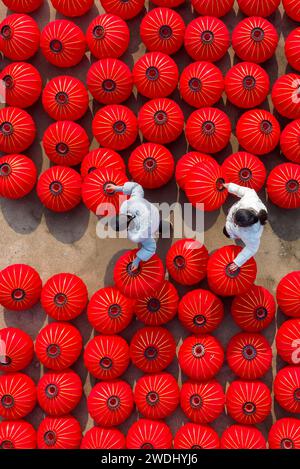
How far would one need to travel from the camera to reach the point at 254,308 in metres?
7.71

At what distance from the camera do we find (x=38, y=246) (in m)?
8.73

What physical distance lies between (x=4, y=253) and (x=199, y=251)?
3.76 metres

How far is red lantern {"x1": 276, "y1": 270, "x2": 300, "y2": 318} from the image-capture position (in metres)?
7.67

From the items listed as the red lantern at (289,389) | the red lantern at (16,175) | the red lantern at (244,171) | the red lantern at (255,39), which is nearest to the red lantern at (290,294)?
the red lantern at (289,389)

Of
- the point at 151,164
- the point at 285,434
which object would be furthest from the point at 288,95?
the point at 285,434

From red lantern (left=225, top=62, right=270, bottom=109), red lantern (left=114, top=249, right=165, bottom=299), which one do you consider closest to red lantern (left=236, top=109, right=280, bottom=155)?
red lantern (left=225, top=62, right=270, bottom=109)

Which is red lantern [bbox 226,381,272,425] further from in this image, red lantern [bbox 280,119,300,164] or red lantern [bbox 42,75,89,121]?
red lantern [bbox 42,75,89,121]

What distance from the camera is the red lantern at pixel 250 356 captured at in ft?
25.2

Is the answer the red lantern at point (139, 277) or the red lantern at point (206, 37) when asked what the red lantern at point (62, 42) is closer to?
the red lantern at point (206, 37)

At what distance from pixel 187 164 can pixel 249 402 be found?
414 cm

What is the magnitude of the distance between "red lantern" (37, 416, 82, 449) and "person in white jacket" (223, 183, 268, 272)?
154 inches

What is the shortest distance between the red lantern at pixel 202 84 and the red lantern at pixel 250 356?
420cm

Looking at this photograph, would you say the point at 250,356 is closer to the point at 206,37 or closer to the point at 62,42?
the point at 206,37

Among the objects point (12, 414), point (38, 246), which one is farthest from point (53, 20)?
point (12, 414)
